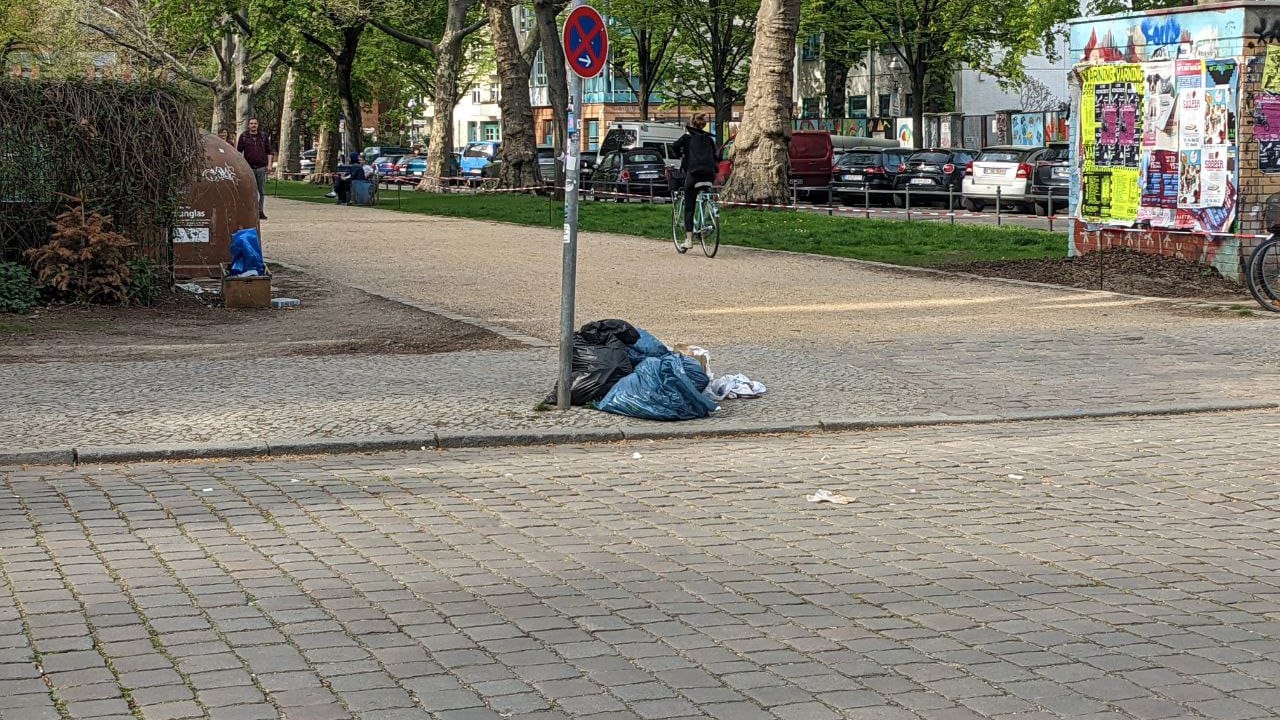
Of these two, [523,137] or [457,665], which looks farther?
[523,137]

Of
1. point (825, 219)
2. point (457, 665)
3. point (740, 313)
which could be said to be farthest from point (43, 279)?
point (825, 219)

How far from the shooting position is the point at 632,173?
4469cm

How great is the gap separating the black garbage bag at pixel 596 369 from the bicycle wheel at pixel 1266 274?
7.25 meters

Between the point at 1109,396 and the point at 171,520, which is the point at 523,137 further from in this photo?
the point at 171,520

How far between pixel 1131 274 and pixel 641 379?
31.7ft

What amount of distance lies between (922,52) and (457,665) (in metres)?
53.8

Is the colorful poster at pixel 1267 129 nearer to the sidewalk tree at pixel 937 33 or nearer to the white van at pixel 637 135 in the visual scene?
the sidewalk tree at pixel 937 33

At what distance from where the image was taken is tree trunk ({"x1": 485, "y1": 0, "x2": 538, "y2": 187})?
44344 mm

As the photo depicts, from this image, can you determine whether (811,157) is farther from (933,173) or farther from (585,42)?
(585,42)

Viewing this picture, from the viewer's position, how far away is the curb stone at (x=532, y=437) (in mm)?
8602

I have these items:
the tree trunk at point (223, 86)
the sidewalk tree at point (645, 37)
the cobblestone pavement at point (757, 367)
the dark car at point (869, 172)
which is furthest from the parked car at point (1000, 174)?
the tree trunk at point (223, 86)

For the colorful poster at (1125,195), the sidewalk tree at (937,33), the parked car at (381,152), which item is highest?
the sidewalk tree at (937,33)

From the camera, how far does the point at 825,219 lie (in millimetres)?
30172

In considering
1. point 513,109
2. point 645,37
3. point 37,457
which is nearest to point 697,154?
point 37,457
